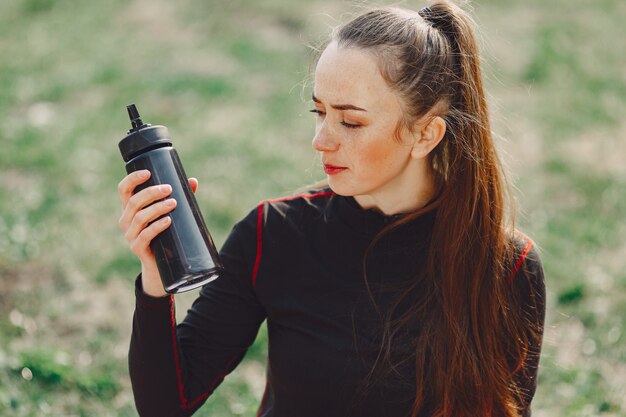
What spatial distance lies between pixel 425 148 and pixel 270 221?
556 mm

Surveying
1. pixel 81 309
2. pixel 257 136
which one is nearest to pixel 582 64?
pixel 257 136

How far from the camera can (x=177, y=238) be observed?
2.06 m

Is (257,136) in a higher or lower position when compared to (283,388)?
higher

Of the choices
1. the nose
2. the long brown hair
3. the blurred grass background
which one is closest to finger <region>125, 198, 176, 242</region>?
the nose

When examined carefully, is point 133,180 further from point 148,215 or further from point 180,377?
point 180,377

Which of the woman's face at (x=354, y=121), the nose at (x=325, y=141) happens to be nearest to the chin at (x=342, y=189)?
the woman's face at (x=354, y=121)

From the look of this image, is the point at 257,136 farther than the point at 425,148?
Yes

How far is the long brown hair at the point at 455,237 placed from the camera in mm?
2402

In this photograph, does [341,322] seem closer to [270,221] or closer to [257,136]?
[270,221]

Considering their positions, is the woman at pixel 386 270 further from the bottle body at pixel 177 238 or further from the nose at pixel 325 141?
the bottle body at pixel 177 238

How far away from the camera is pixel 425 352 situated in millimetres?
2439

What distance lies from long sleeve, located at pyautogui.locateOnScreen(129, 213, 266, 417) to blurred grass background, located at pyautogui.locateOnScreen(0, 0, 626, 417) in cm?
58

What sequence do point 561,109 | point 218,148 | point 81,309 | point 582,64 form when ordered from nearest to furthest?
point 81,309 < point 218,148 < point 561,109 < point 582,64

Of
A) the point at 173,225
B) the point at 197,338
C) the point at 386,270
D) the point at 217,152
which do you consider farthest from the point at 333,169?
the point at 217,152
